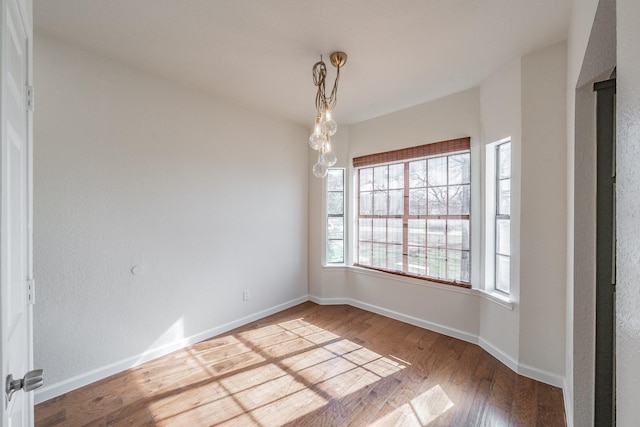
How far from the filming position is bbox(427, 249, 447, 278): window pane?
3.04 metres

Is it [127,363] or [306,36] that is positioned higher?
[306,36]

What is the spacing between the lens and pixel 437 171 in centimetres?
310

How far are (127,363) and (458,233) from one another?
3512 mm

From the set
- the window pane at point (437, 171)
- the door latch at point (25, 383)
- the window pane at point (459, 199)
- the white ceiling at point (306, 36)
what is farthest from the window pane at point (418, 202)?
the door latch at point (25, 383)

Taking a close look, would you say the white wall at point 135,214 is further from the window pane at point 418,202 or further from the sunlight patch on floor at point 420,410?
the sunlight patch on floor at point 420,410

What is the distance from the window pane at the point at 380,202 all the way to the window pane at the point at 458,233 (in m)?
0.85

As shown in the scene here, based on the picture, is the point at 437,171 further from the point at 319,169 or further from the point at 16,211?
the point at 16,211

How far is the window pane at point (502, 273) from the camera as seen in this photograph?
256cm

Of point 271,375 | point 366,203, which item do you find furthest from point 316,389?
point 366,203

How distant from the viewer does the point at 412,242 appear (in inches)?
131

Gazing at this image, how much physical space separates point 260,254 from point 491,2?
3.23 m

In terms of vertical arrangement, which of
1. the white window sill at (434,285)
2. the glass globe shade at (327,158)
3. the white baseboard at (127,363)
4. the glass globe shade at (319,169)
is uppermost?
the glass globe shade at (327,158)

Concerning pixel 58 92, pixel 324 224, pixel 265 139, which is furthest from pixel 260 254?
pixel 58 92

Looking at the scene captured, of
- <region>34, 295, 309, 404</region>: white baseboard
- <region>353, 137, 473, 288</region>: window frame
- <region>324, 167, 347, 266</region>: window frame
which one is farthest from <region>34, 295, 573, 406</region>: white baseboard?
<region>324, 167, 347, 266</region>: window frame
